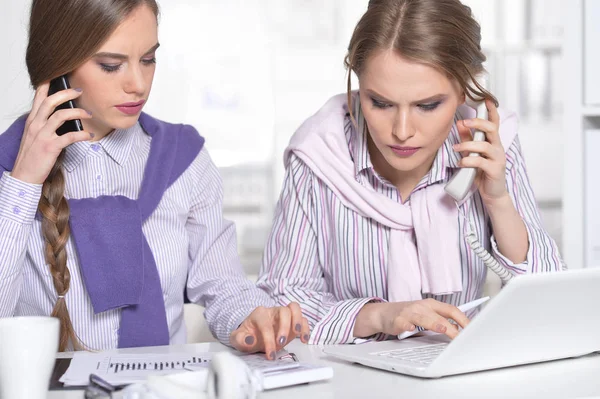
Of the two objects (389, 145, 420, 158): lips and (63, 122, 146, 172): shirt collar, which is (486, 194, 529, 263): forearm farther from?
(63, 122, 146, 172): shirt collar

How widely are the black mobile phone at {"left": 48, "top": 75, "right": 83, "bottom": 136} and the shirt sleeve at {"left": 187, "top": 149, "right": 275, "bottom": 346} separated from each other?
0.35m

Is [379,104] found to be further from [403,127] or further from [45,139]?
[45,139]

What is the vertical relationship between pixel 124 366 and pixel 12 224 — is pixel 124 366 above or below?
below

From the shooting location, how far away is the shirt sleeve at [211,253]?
1688 millimetres

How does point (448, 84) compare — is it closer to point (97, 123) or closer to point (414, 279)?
point (414, 279)

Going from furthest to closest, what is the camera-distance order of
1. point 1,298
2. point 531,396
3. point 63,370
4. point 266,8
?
1. point 266,8
2. point 1,298
3. point 63,370
4. point 531,396

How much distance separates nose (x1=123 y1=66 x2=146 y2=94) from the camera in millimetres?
1487

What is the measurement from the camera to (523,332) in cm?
113

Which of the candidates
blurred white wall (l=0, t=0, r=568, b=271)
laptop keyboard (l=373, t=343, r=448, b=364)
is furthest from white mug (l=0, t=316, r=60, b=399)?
blurred white wall (l=0, t=0, r=568, b=271)

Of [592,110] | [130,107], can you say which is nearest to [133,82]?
[130,107]

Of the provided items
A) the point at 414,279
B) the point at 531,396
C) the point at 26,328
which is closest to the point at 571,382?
the point at 531,396

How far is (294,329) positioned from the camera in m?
1.29

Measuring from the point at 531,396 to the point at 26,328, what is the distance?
625 mm

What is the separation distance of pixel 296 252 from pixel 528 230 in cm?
48
